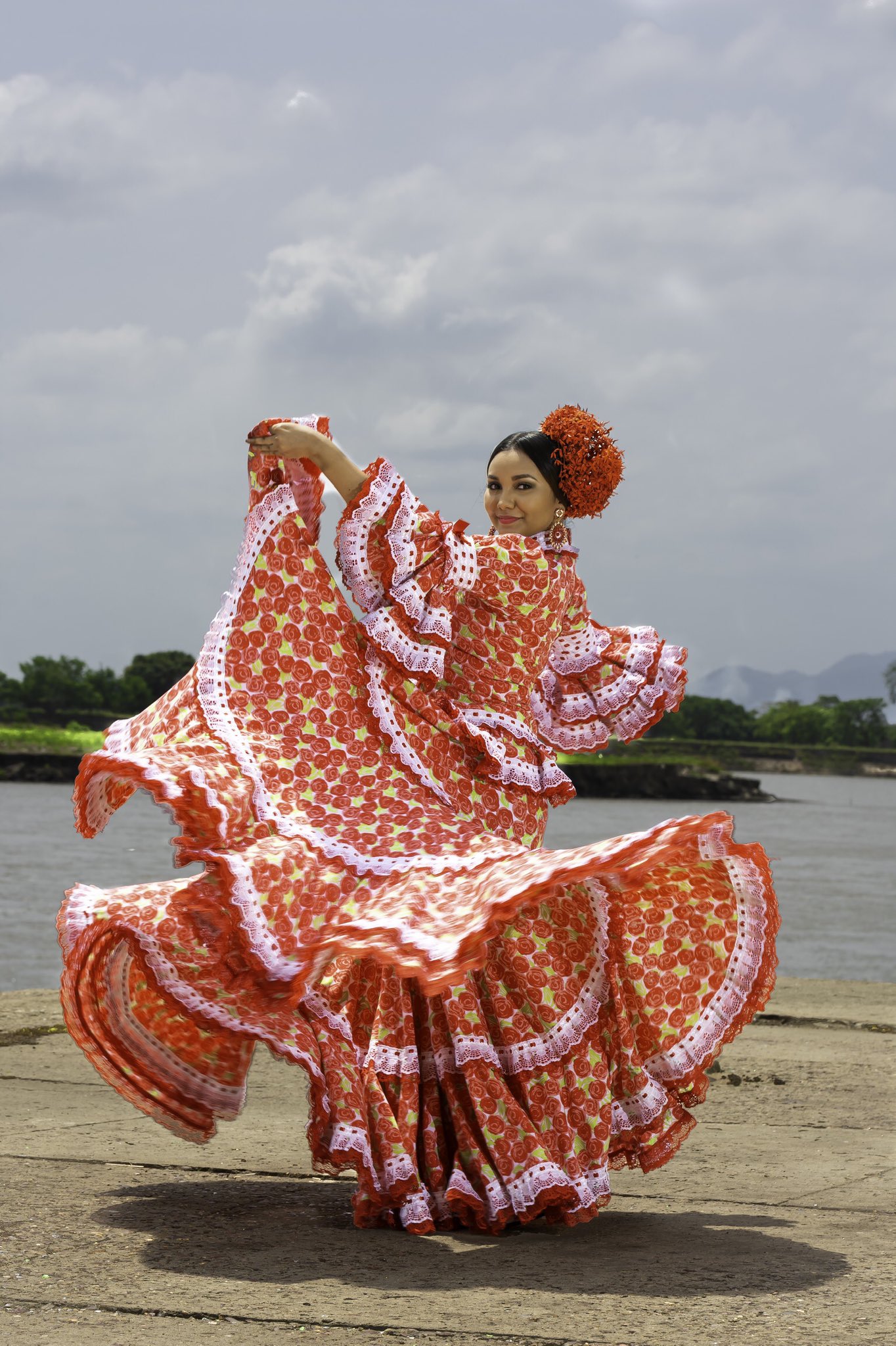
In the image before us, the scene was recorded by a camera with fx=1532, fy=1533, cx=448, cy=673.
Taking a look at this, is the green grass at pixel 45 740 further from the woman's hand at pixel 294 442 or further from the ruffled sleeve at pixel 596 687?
the woman's hand at pixel 294 442

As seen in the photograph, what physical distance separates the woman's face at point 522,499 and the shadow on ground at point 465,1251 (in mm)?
1904

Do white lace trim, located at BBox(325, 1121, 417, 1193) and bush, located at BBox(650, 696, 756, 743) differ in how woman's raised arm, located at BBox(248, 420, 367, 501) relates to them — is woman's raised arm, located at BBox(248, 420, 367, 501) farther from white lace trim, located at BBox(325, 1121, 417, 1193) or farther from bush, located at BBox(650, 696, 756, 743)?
bush, located at BBox(650, 696, 756, 743)

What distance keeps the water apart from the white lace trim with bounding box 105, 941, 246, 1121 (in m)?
0.47

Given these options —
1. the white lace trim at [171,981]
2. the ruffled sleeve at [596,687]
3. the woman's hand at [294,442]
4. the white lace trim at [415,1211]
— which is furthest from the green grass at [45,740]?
the white lace trim at [415,1211]

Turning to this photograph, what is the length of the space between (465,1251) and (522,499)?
2.06 m

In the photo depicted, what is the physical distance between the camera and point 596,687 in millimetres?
4707

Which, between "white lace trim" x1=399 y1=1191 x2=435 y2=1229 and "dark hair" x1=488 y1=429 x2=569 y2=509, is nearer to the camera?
"white lace trim" x1=399 y1=1191 x2=435 y2=1229

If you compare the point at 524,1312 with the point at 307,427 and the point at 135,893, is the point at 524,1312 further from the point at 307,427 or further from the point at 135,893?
the point at 307,427

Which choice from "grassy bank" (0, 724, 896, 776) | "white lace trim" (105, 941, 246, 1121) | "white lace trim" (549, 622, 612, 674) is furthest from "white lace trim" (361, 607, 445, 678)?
"grassy bank" (0, 724, 896, 776)

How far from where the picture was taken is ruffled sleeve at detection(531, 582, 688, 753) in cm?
466

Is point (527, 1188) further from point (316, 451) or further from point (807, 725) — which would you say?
point (807, 725)

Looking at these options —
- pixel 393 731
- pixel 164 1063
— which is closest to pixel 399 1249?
pixel 164 1063

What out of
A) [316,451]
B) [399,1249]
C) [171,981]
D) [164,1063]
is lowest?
[399,1249]

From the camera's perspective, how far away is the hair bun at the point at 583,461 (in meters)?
4.45
